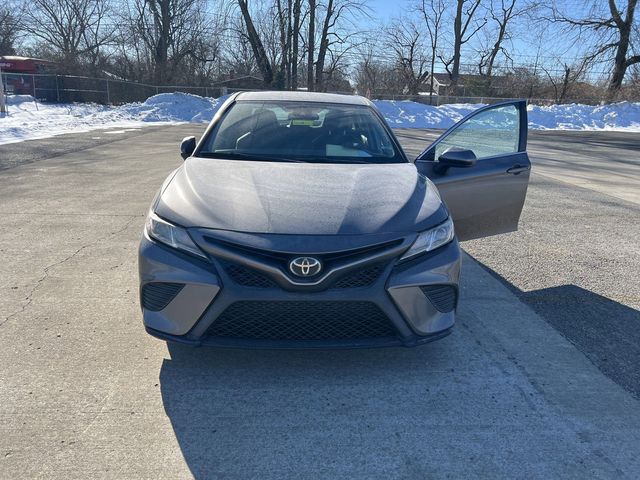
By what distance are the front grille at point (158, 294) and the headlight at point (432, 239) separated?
1226 millimetres

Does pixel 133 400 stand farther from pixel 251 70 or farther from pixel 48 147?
pixel 251 70

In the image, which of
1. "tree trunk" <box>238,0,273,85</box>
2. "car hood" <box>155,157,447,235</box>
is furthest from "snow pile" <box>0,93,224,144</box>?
"car hood" <box>155,157,447,235</box>

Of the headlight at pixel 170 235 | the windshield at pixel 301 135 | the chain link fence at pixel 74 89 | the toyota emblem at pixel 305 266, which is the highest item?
the chain link fence at pixel 74 89

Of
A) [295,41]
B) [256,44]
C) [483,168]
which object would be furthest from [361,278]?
[295,41]

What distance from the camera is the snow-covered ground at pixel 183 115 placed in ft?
61.2

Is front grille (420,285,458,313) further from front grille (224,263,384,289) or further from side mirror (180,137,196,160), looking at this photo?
side mirror (180,137,196,160)

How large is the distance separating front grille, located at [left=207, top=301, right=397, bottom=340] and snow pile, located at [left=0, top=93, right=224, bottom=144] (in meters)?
12.9

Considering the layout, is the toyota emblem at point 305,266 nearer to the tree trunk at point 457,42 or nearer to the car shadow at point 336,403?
the car shadow at point 336,403

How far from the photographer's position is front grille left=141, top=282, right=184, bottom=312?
8.99 ft

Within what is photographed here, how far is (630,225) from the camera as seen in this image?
6926 mm

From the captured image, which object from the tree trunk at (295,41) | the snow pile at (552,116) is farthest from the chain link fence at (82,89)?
the tree trunk at (295,41)

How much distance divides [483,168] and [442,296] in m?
1.79

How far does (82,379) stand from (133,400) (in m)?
0.38

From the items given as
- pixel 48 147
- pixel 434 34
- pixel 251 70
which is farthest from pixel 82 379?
pixel 434 34
